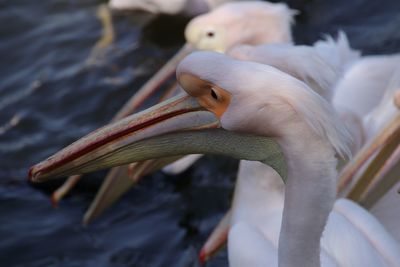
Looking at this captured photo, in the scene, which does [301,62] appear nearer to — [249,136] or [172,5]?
[249,136]

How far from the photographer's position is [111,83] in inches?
216


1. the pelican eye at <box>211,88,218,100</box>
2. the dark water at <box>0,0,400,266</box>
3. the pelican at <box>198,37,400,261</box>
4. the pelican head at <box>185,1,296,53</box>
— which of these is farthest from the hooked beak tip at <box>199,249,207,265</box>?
the pelican eye at <box>211,88,218,100</box>

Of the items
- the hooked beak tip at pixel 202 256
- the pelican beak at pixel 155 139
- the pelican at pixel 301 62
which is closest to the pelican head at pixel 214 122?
the pelican beak at pixel 155 139

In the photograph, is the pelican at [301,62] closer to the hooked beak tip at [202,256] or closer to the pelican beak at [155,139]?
the pelican beak at [155,139]

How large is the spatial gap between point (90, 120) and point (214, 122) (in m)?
2.83

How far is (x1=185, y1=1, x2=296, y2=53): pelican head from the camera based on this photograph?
4211mm

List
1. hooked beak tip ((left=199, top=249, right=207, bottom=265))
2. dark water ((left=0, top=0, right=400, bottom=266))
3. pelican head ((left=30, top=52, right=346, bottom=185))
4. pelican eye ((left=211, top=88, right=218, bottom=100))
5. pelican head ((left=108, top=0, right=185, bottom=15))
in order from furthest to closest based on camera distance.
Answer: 1. pelican head ((left=108, top=0, right=185, bottom=15))
2. dark water ((left=0, top=0, right=400, bottom=266))
3. hooked beak tip ((left=199, top=249, right=207, bottom=265))
4. pelican eye ((left=211, top=88, right=218, bottom=100))
5. pelican head ((left=30, top=52, right=346, bottom=185))

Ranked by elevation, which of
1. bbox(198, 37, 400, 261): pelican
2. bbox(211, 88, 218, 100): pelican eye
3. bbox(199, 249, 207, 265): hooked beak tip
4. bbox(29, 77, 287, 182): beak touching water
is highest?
bbox(211, 88, 218, 100): pelican eye

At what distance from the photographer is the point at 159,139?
2.41 meters

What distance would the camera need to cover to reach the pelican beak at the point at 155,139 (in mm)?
2385

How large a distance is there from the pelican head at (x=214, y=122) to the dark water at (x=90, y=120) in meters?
1.59

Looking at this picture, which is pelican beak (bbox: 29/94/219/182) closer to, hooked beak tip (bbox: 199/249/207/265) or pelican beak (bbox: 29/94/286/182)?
pelican beak (bbox: 29/94/286/182)

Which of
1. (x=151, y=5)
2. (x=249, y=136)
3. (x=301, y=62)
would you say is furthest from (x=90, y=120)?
(x=249, y=136)

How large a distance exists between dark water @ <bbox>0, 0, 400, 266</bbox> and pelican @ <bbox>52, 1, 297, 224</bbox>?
0.47 feet
